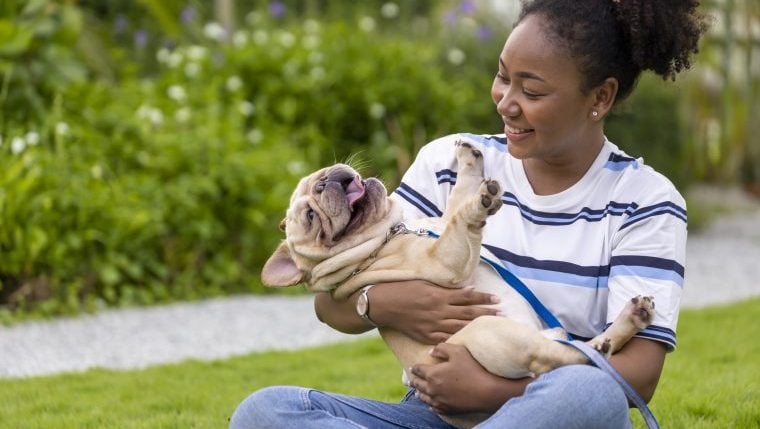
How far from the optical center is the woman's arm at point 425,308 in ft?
11.4

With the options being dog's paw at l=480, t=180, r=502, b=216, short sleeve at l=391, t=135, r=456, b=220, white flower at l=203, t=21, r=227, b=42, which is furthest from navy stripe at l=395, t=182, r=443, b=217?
white flower at l=203, t=21, r=227, b=42

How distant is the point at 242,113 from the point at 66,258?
2.37m

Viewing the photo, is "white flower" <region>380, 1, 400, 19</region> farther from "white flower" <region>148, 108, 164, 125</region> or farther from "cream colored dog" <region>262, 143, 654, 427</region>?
"cream colored dog" <region>262, 143, 654, 427</region>

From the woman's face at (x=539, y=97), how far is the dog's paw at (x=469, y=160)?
0.20 meters

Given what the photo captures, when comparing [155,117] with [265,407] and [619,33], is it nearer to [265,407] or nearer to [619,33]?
[265,407]

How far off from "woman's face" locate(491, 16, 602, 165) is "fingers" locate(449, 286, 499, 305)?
46 cm

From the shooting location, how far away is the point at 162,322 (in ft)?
25.2

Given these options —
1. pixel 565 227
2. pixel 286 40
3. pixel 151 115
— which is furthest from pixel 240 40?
pixel 565 227

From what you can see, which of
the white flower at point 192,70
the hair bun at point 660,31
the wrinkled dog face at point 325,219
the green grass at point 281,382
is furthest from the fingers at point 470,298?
the white flower at point 192,70

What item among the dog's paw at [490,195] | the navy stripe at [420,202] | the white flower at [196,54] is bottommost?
the navy stripe at [420,202]

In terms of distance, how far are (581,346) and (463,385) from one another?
0.37 meters

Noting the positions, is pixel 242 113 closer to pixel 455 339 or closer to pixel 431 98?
pixel 431 98

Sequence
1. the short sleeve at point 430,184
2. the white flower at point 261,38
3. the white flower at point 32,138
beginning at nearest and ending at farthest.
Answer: the short sleeve at point 430,184
the white flower at point 32,138
the white flower at point 261,38

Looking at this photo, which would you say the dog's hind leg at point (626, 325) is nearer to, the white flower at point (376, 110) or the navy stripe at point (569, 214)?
the navy stripe at point (569, 214)
